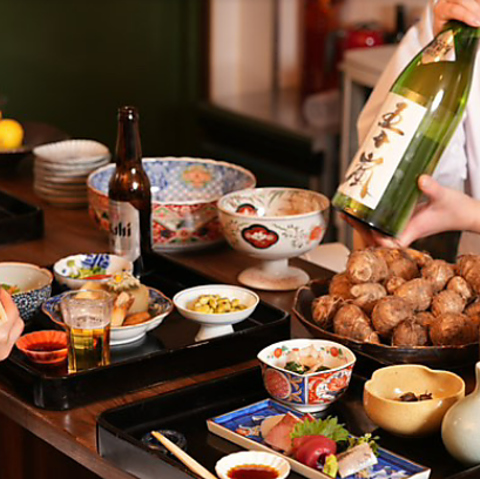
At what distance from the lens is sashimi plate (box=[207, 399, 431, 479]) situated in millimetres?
1154

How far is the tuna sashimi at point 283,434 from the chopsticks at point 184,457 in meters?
0.09

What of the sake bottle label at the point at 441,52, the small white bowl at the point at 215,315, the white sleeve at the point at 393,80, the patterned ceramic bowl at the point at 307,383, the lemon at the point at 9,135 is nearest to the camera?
the patterned ceramic bowl at the point at 307,383

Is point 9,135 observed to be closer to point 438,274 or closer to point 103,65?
point 438,274

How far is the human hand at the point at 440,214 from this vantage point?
1.72 metres

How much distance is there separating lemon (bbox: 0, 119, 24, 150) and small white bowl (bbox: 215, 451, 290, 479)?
1537mm

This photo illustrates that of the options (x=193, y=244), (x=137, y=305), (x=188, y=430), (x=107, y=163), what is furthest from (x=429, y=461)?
(x=107, y=163)

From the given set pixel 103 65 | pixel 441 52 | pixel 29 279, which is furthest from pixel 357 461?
pixel 103 65

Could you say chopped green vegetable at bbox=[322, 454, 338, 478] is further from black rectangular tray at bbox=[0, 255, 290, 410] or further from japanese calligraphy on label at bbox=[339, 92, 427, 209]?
japanese calligraphy on label at bbox=[339, 92, 427, 209]

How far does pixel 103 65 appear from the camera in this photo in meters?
4.57

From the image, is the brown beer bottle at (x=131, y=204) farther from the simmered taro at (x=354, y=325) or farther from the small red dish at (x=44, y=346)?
the simmered taro at (x=354, y=325)

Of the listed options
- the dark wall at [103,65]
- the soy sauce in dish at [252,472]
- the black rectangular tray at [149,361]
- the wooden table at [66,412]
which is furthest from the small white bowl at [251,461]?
the dark wall at [103,65]

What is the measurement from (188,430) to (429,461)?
0.30m

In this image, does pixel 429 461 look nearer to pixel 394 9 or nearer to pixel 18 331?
pixel 18 331

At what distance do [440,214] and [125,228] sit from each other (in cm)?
57
